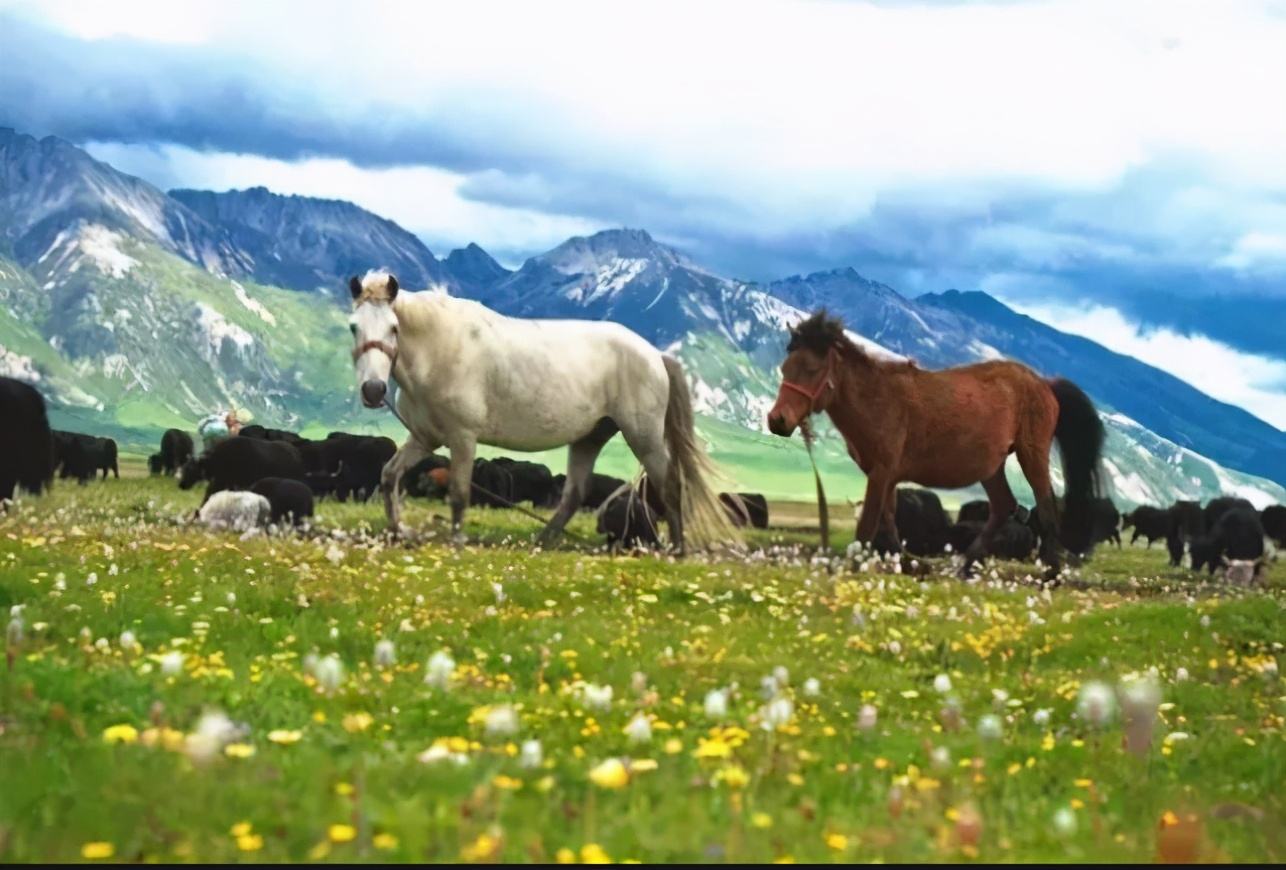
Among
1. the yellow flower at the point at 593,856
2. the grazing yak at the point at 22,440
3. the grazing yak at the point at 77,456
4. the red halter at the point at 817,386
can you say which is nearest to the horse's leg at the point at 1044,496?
the red halter at the point at 817,386

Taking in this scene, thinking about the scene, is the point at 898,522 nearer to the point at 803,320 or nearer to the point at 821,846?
the point at 803,320

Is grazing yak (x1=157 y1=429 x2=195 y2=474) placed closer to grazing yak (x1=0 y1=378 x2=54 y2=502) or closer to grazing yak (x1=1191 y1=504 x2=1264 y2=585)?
grazing yak (x1=0 y1=378 x2=54 y2=502)

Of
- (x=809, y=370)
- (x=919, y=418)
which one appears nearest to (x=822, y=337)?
(x=809, y=370)

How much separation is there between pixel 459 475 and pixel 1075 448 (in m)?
12.1

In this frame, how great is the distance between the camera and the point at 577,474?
1019 inches

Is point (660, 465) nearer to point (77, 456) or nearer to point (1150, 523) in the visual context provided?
point (77, 456)

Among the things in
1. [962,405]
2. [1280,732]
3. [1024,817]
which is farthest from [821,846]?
[962,405]

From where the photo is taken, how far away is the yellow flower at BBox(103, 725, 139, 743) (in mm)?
7678

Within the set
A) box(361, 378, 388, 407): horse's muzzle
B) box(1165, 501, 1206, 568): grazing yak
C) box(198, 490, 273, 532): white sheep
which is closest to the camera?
box(361, 378, 388, 407): horse's muzzle

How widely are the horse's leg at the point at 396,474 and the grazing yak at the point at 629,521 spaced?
614 centimetres

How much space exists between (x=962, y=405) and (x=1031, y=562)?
42.9 ft

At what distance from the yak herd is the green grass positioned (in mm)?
6516

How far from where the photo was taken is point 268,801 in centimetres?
632

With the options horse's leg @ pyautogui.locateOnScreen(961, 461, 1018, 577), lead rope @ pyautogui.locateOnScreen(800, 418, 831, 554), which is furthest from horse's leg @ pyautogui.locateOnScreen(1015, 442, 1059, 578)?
lead rope @ pyautogui.locateOnScreen(800, 418, 831, 554)
